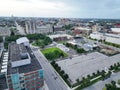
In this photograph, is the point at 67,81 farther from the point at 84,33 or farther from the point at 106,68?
the point at 84,33

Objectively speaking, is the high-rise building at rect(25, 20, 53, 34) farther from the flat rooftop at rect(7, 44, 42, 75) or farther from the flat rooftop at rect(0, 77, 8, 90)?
the flat rooftop at rect(7, 44, 42, 75)

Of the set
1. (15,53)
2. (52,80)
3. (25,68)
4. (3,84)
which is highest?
(15,53)

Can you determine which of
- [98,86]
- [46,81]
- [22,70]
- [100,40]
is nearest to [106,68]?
[98,86]

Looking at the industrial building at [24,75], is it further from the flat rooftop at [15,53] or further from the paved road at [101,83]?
the paved road at [101,83]

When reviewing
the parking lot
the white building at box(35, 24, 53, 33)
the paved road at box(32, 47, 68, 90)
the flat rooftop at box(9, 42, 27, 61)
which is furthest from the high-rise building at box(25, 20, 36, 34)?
the paved road at box(32, 47, 68, 90)

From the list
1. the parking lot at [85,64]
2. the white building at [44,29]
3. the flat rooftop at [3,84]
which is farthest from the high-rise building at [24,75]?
the white building at [44,29]

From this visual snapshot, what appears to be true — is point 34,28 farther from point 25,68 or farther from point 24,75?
point 24,75

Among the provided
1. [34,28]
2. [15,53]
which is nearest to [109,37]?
[15,53]

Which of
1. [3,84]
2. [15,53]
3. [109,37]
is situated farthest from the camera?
[109,37]

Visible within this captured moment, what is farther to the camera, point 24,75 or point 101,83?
point 101,83
